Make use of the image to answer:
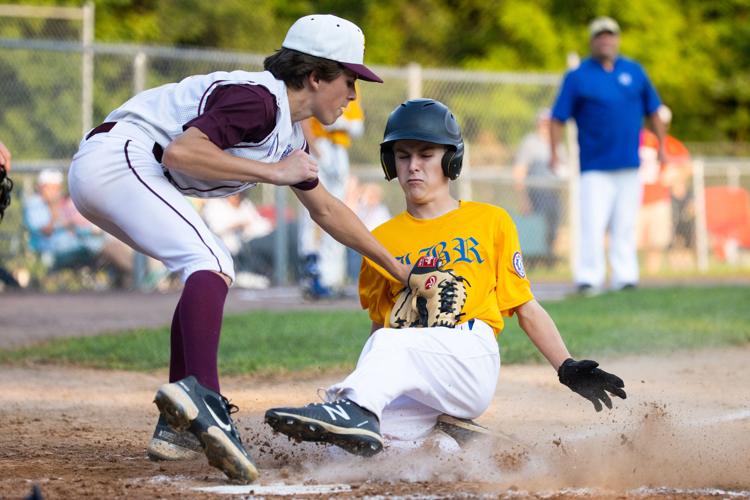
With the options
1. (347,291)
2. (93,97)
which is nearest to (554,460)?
(347,291)

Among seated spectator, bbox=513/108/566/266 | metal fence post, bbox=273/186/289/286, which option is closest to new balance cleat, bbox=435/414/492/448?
metal fence post, bbox=273/186/289/286

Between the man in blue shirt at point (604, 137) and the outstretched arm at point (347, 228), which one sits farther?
the man in blue shirt at point (604, 137)

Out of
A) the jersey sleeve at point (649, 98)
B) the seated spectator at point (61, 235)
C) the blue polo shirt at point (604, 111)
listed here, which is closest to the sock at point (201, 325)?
the blue polo shirt at point (604, 111)

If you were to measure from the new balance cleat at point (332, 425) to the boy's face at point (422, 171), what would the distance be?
0.98 meters

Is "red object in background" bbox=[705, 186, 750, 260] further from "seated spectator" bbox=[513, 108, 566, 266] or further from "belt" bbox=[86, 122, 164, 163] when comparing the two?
"belt" bbox=[86, 122, 164, 163]

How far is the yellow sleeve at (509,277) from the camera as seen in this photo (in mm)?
4145

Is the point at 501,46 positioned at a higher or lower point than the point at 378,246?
higher

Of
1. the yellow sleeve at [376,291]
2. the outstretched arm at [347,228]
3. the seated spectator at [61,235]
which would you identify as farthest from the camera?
the seated spectator at [61,235]

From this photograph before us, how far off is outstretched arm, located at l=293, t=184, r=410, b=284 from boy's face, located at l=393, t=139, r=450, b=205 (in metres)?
0.23

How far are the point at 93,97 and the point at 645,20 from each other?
16.3 metres

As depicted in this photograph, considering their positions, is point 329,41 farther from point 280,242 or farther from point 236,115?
point 280,242

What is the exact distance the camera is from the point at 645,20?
25656mm

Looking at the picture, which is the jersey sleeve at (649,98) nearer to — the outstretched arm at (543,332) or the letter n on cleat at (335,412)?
the outstretched arm at (543,332)

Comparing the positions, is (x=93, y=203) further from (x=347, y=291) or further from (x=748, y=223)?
(x=748, y=223)
